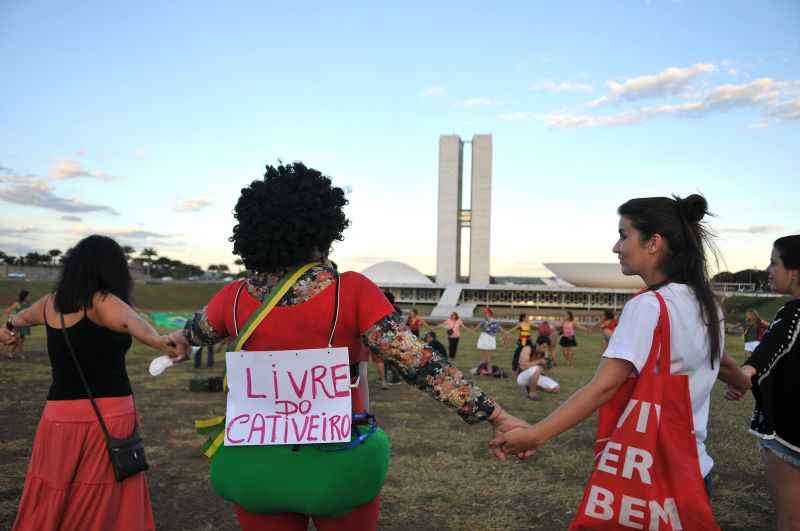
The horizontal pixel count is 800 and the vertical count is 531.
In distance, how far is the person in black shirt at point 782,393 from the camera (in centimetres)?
259

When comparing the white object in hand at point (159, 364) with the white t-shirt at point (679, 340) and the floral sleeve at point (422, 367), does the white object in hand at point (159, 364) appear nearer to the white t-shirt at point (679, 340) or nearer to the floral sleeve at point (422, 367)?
the floral sleeve at point (422, 367)

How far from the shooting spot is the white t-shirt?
71.1 inches

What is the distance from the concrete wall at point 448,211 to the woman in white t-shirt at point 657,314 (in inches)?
2457

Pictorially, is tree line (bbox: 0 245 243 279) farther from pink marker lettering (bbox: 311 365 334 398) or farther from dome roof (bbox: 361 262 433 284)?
pink marker lettering (bbox: 311 365 334 398)

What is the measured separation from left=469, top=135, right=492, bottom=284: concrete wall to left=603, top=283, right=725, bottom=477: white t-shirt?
62.1 metres

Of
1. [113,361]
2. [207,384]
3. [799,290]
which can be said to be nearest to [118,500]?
[113,361]

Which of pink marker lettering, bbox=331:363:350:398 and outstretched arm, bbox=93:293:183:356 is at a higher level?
outstretched arm, bbox=93:293:183:356

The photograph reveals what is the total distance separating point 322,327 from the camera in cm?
194

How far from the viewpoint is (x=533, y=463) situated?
588 cm

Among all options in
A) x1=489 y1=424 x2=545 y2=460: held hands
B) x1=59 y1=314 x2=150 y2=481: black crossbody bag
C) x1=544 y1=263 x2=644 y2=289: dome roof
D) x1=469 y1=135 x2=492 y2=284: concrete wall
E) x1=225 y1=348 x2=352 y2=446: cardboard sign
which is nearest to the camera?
x1=225 y1=348 x2=352 y2=446: cardboard sign

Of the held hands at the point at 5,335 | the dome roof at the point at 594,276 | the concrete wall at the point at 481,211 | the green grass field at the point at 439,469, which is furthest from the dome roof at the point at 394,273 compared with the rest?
the held hands at the point at 5,335

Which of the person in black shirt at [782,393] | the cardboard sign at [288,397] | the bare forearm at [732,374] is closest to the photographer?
the cardboard sign at [288,397]

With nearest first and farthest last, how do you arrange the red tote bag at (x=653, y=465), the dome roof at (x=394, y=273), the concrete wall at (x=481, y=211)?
the red tote bag at (x=653, y=465) → the concrete wall at (x=481, y=211) → the dome roof at (x=394, y=273)

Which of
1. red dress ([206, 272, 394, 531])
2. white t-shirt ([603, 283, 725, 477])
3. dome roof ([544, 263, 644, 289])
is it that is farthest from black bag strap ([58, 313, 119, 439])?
dome roof ([544, 263, 644, 289])
